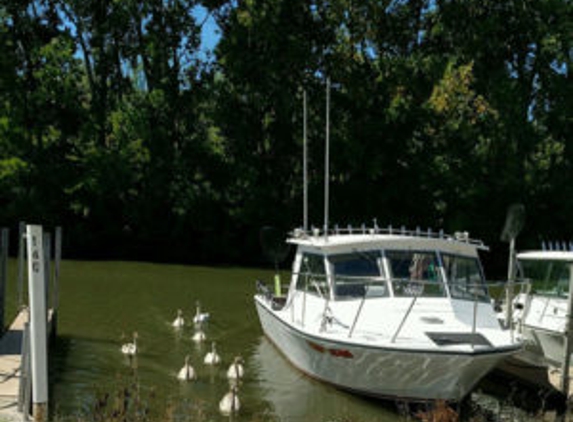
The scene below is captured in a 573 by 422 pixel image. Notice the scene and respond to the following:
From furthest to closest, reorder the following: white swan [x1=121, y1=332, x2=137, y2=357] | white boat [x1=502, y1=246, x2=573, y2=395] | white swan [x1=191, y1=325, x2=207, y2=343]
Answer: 1. white swan [x1=191, y1=325, x2=207, y2=343]
2. white swan [x1=121, y1=332, x2=137, y2=357]
3. white boat [x1=502, y1=246, x2=573, y2=395]

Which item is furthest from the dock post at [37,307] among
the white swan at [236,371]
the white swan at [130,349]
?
the white swan at [130,349]

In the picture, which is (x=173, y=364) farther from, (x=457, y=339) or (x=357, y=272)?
(x=457, y=339)

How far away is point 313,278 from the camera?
16.0 meters

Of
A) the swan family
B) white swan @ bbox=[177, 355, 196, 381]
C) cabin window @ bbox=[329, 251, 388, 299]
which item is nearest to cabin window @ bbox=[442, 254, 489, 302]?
cabin window @ bbox=[329, 251, 388, 299]

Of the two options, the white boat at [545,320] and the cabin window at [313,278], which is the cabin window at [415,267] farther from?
the white boat at [545,320]

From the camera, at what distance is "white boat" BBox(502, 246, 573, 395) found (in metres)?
14.4

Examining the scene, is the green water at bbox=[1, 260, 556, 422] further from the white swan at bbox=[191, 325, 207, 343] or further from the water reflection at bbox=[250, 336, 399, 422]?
the white swan at bbox=[191, 325, 207, 343]

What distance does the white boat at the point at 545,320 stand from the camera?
1445 centimetres

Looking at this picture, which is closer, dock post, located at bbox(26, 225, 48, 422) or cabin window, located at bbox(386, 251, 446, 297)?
dock post, located at bbox(26, 225, 48, 422)

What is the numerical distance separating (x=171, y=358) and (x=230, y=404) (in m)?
4.75

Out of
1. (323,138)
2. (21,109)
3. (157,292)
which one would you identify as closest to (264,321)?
(157,292)

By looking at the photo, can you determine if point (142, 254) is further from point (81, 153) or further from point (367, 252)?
point (367, 252)

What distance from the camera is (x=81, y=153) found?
143 feet

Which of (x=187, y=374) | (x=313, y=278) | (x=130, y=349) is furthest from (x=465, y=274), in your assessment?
(x=130, y=349)
